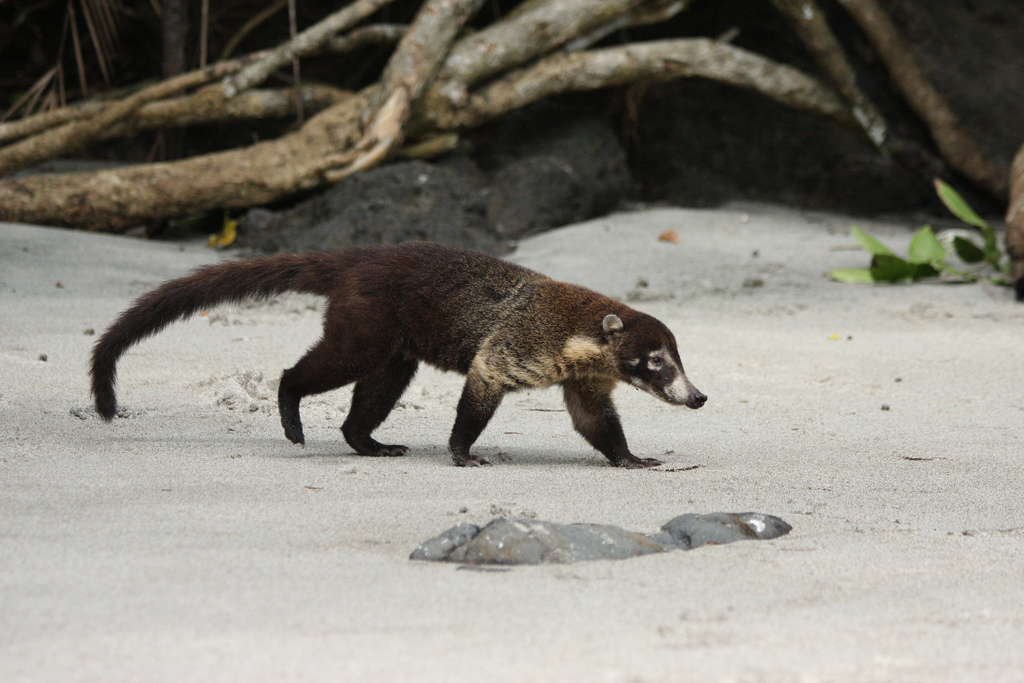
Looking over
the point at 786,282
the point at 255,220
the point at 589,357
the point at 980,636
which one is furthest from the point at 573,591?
the point at 255,220

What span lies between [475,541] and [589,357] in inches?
71.4

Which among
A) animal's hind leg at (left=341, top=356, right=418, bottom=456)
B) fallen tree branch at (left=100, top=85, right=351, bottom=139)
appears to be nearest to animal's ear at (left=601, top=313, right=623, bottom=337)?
animal's hind leg at (left=341, top=356, right=418, bottom=456)

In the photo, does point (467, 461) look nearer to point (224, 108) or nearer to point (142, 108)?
point (224, 108)

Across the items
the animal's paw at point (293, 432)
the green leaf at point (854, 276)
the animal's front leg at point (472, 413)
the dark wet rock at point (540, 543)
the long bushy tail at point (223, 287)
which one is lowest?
the green leaf at point (854, 276)

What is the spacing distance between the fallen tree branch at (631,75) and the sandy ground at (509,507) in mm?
3231

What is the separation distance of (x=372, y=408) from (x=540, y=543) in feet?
6.60

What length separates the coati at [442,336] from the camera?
4.61 meters

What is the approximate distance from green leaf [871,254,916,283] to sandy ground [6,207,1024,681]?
76 centimetres

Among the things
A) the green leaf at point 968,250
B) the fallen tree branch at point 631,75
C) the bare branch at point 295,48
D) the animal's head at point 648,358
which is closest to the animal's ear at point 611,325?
the animal's head at point 648,358

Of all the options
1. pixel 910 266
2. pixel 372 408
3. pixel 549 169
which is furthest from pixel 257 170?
pixel 910 266

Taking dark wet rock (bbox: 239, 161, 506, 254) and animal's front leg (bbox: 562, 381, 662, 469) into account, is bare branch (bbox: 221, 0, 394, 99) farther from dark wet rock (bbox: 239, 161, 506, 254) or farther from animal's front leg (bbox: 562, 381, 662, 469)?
animal's front leg (bbox: 562, 381, 662, 469)

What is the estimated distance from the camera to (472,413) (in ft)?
14.9

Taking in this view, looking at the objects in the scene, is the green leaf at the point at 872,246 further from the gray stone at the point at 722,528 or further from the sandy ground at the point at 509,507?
the gray stone at the point at 722,528

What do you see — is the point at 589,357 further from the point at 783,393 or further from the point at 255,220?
the point at 255,220
